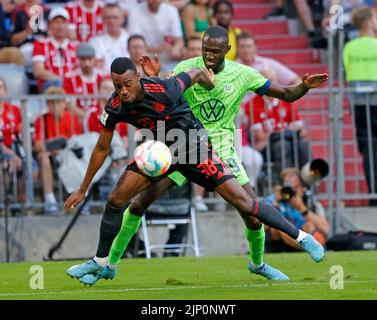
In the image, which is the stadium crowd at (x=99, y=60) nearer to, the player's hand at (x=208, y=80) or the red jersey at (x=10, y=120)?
the red jersey at (x=10, y=120)

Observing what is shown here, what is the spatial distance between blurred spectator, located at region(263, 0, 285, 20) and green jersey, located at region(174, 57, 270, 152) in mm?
10479

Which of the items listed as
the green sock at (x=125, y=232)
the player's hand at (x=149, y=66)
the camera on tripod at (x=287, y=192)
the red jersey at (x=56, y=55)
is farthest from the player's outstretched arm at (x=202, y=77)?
the red jersey at (x=56, y=55)

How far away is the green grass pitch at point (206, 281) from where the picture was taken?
39.3 ft

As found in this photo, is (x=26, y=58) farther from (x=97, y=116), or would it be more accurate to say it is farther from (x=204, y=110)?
(x=204, y=110)

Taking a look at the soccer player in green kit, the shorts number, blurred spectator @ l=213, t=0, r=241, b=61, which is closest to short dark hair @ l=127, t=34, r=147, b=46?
blurred spectator @ l=213, t=0, r=241, b=61

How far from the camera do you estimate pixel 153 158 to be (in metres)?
12.7

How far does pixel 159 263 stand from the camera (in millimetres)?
16906

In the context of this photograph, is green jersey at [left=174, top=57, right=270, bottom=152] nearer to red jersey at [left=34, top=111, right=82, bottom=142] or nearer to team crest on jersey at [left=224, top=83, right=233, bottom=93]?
team crest on jersey at [left=224, top=83, right=233, bottom=93]

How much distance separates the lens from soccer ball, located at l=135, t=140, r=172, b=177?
41.8ft

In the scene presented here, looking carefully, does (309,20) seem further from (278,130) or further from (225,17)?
(278,130)

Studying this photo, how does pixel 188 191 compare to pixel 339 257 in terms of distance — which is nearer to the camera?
pixel 339 257

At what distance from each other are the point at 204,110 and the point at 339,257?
377cm

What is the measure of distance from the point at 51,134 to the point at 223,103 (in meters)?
5.98
